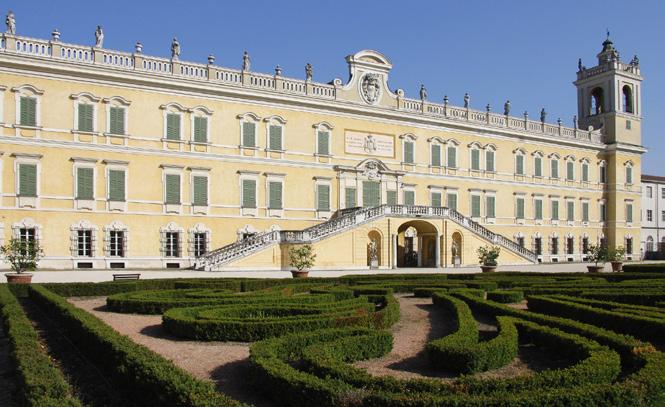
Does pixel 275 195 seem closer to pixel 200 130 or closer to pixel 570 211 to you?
pixel 200 130

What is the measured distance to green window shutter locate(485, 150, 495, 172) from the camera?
46.1m

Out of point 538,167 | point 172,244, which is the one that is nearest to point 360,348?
point 172,244

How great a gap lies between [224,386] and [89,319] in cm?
376

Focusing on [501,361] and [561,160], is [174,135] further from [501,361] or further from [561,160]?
[561,160]

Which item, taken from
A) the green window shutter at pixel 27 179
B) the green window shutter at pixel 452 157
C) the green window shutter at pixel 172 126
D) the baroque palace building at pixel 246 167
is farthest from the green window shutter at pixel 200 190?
the green window shutter at pixel 452 157

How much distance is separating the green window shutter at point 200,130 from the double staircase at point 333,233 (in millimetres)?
5922

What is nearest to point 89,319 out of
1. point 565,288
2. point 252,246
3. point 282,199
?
point 565,288

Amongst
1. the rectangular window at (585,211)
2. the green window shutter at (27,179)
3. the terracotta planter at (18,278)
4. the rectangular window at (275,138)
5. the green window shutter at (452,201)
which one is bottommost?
the terracotta planter at (18,278)

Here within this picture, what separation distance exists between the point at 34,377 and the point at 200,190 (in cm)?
2799

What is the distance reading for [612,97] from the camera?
174 feet

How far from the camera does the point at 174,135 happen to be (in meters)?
34.1

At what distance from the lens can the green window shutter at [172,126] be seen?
33938 mm

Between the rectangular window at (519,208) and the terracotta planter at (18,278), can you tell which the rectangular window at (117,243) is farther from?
the rectangular window at (519,208)

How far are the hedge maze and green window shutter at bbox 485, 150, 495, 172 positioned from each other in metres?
Result: 29.1
